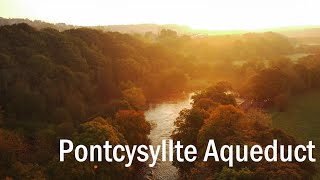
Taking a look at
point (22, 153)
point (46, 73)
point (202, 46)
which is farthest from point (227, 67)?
point (22, 153)

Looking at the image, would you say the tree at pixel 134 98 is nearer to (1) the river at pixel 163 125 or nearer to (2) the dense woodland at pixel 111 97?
(2) the dense woodland at pixel 111 97

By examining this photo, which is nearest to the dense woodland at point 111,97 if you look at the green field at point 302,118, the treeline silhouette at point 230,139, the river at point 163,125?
the treeline silhouette at point 230,139

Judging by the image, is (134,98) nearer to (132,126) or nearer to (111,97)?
(111,97)

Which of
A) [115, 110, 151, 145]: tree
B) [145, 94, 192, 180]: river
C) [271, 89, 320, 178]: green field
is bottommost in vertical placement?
[145, 94, 192, 180]: river

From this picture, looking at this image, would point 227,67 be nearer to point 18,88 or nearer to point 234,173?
point 18,88

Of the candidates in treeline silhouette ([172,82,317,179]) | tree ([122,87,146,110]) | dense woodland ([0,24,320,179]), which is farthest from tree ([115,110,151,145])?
tree ([122,87,146,110])

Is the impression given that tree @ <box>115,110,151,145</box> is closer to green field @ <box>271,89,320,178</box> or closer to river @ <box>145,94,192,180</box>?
river @ <box>145,94,192,180</box>

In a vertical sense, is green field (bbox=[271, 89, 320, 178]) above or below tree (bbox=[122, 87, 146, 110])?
below
